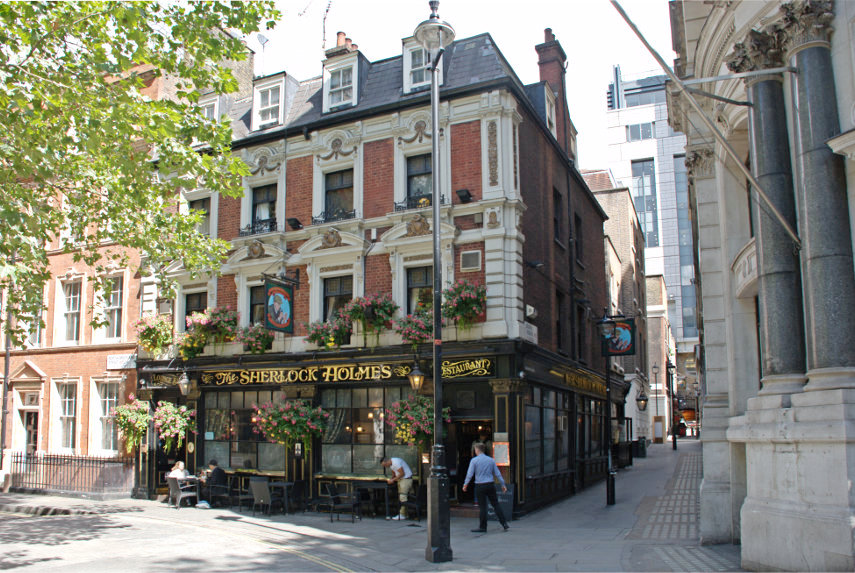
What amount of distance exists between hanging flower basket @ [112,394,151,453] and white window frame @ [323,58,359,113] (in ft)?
35.0

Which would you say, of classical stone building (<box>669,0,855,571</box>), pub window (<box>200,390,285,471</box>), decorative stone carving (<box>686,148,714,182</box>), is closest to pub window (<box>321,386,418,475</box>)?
pub window (<box>200,390,285,471</box>)

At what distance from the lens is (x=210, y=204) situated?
22609mm

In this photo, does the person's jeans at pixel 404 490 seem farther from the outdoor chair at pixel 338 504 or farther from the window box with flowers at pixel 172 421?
the window box with flowers at pixel 172 421

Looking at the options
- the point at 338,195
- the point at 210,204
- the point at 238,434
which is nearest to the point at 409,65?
the point at 338,195

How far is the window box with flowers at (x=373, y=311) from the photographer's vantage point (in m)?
18.2

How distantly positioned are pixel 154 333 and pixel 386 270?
316 inches

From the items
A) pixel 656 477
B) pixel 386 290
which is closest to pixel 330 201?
pixel 386 290

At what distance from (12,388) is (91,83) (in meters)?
18.2

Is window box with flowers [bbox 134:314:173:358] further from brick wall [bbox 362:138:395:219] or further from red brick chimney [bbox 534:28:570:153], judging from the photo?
red brick chimney [bbox 534:28:570:153]

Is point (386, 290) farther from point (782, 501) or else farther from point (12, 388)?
point (12, 388)

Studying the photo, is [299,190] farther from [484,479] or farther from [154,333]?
[484,479]

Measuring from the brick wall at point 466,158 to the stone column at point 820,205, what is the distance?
9.15 meters

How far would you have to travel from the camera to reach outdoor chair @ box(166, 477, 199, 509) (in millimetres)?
19016

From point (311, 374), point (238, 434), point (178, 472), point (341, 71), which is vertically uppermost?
point (341, 71)
